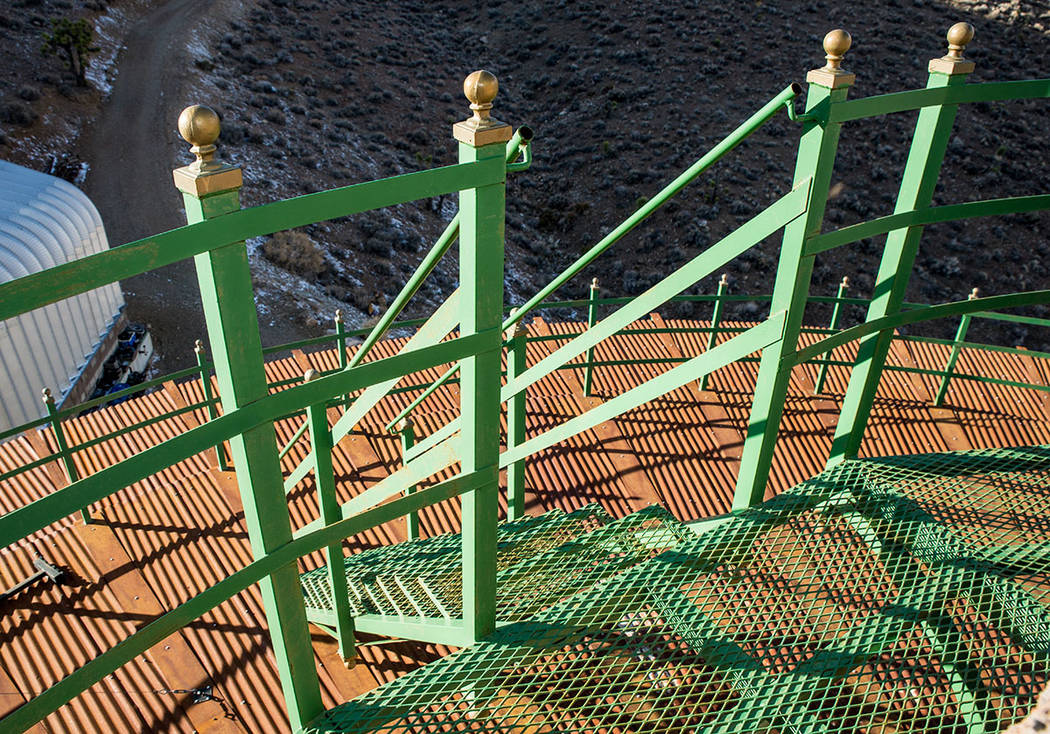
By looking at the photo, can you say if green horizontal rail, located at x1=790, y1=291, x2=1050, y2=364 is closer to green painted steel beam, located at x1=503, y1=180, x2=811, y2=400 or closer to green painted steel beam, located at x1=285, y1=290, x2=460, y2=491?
green painted steel beam, located at x1=503, y1=180, x2=811, y2=400

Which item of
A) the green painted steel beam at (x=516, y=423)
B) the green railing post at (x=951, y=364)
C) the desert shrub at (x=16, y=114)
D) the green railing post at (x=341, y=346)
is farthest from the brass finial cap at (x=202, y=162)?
the desert shrub at (x=16, y=114)

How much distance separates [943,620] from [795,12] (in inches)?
1517

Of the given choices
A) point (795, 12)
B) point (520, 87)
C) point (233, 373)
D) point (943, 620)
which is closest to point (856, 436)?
point (943, 620)

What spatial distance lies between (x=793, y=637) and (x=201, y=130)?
3099mm

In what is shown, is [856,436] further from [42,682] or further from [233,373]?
[42,682]

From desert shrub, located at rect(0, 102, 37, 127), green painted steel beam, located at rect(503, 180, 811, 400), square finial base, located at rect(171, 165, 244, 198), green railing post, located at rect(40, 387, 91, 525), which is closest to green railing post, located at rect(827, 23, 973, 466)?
green painted steel beam, located at rect(503, 180, 811, 400)

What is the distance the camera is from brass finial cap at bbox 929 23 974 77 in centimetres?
383

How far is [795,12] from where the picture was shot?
36.5 meters

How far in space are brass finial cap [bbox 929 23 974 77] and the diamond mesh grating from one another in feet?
6.96

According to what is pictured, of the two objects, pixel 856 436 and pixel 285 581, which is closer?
pixel 285 581

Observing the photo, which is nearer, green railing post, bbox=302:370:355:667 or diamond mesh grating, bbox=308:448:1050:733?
diamond mesh grating, bbox=308:448:1050:733

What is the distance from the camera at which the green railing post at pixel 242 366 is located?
2340 millimetres

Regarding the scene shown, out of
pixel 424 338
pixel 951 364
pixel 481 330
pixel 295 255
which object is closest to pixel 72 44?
pixel 295 255

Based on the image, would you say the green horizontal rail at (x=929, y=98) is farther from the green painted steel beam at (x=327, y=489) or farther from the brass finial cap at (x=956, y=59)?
the green painted steel beam at (x=327, y=489)
